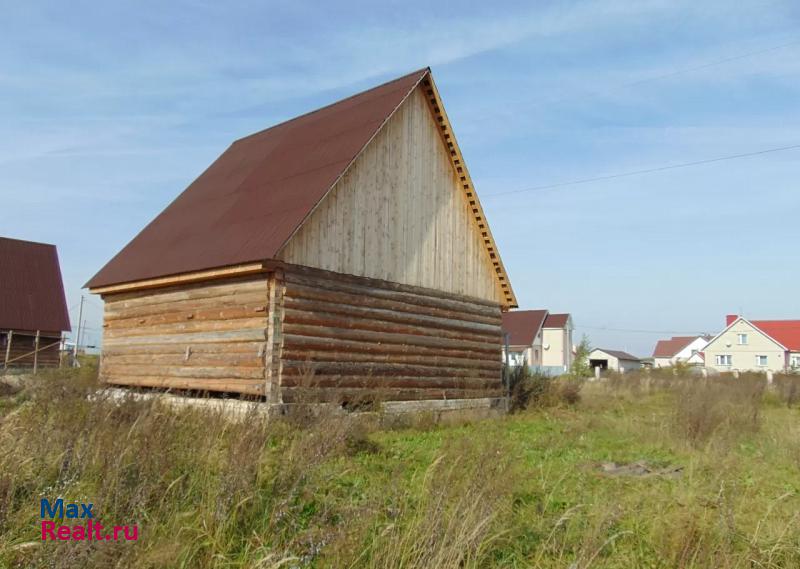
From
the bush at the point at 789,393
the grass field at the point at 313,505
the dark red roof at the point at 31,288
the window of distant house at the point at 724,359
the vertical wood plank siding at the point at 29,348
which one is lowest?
the grass field at the point at 313,505

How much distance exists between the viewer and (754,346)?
A: 68.4m

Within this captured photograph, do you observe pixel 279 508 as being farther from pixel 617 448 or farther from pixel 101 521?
pixel 617 448

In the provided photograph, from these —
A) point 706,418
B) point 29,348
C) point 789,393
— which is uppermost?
point 29,348

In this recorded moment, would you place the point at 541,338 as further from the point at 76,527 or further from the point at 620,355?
the point at 76,527

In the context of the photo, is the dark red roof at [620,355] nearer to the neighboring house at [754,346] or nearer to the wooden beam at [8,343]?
the neighboring house at [754,346]

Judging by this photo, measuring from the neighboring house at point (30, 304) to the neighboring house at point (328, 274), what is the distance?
17.8 meters

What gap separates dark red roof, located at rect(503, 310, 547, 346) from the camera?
196 feet

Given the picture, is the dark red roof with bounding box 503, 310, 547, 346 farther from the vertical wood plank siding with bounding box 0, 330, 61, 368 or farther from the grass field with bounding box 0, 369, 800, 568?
the grass field with bounding box 0, 369, 800, 568

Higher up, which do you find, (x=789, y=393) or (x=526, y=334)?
(x=526, y=334)

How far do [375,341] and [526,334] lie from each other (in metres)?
47.2

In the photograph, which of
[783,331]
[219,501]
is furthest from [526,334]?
[219,501]

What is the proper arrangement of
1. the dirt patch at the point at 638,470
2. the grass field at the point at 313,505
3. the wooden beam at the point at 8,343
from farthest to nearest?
the wooden beam at the point at 8,343 < the dirt patch at the point at 638,470 < the grass field at the point at 313,505

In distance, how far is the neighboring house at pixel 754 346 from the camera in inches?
2613

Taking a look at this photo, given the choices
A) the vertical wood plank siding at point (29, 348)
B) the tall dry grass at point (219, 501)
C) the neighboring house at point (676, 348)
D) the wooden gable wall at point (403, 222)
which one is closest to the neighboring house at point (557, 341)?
the neighboring house at point (676, 348)
